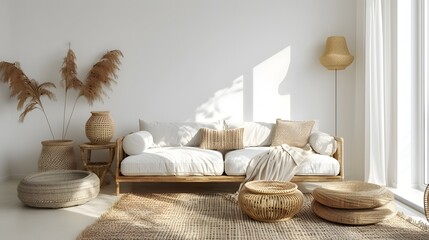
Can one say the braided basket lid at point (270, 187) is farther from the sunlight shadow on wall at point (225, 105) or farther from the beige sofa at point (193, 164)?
the sunlight shadow on wall at point (225, 105)

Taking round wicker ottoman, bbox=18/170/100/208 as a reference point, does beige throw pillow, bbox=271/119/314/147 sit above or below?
above

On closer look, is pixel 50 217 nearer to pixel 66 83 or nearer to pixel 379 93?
pixel 66 83

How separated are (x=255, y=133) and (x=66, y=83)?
97.6 inches

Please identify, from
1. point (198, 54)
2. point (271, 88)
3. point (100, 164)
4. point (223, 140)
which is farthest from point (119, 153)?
point (271, 88)

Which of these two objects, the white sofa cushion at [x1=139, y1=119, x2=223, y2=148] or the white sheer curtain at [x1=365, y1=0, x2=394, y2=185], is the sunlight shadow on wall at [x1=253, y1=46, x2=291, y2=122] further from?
the white sheer curtain at [x1=365, y1=0, x2=394, y2=185]

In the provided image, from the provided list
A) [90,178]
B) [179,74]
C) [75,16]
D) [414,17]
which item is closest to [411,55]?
[414,17]

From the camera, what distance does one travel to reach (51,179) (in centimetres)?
466

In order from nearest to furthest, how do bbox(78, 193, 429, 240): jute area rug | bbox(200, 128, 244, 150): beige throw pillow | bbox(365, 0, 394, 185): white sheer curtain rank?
1. bbox(78, 193, 429, 240): jute area rug
2. bbox(365, 0, 394, 185): white sheer curtain
3. bbox(200, 128, 244, 150): beige throw pillow

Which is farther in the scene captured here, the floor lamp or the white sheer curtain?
the floor lamp

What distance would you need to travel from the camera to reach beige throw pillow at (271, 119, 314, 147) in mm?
5020

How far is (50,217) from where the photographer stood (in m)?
3.86

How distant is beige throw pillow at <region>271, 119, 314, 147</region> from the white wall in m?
0.59

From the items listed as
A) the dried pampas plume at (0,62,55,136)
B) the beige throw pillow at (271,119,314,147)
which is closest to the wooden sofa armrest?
the dried pampas plume at (0,62,55,136)

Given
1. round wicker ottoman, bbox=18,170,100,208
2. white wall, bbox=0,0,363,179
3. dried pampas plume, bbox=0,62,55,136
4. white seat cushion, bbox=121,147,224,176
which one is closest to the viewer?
round wicker ottoman, bbox=18,170,100,208
